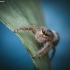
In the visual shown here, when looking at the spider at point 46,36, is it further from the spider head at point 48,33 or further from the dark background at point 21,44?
the dark background at point 21,44

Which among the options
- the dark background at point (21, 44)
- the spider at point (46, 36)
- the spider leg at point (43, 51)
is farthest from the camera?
the dark background at point (21, 44)

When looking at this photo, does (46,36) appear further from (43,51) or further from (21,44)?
(21,44)

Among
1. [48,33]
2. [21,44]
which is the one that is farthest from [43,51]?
[21,44]

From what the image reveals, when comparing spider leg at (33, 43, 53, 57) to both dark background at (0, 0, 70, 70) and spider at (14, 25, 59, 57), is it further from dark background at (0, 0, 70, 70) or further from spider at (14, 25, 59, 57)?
dark background at (0, 0, 70, 70)

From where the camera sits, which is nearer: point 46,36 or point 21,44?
point 46,36

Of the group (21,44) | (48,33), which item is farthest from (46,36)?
(21,44)

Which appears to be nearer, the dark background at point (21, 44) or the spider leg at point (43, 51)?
the spider leg at point (43, 51)

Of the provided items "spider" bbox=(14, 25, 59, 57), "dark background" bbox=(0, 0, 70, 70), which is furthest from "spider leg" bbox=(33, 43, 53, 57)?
"dark background" bbox=(0, 0, 70, 70)

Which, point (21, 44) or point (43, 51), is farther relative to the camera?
point (21, 44)

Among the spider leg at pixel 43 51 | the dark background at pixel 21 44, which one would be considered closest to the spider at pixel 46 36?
the spider leg at pixel 43 51

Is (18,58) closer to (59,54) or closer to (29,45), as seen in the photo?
(59,54)

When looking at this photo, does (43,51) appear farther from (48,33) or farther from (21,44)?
(21,44)
